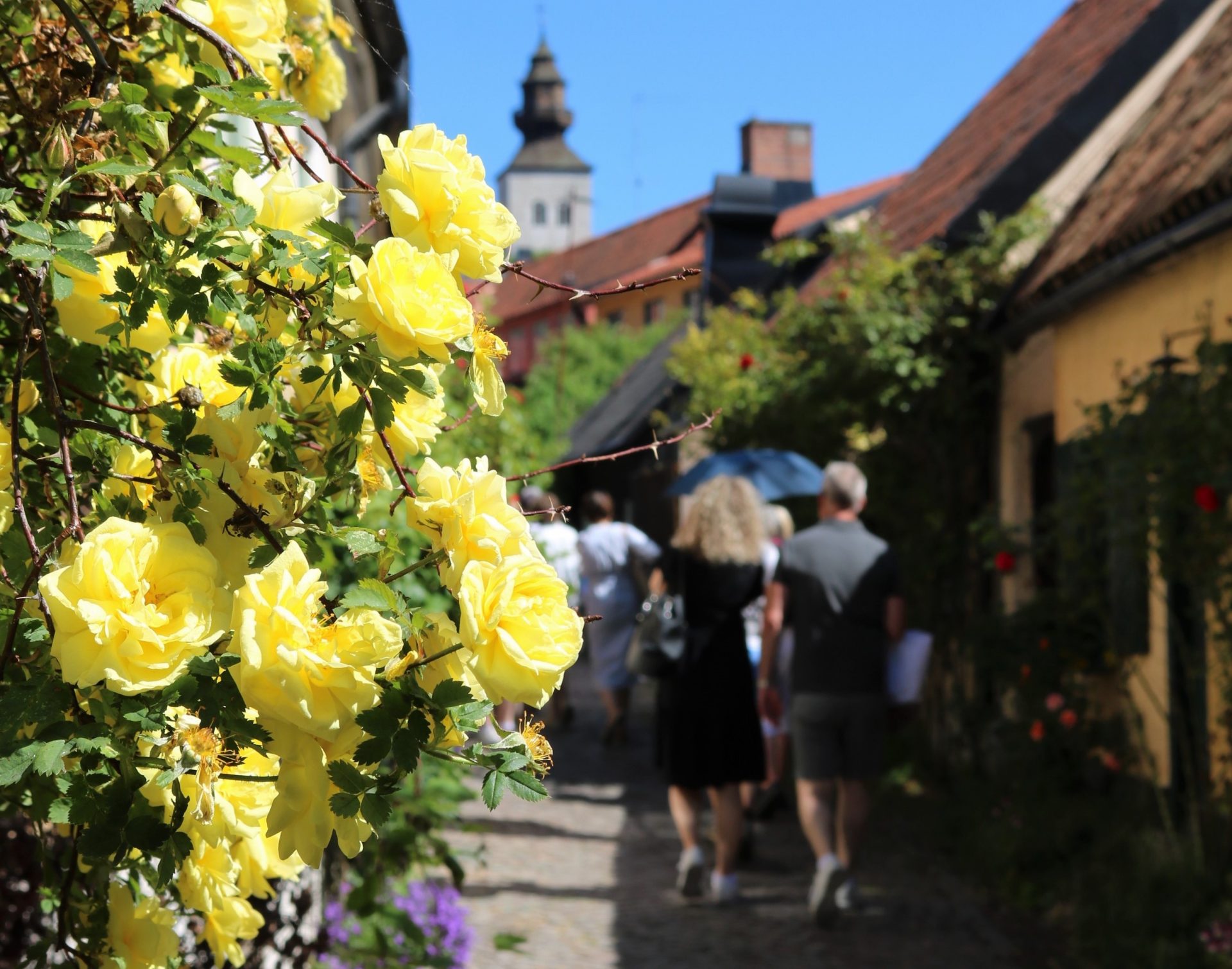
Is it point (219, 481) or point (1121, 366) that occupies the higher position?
point (1121, 366)

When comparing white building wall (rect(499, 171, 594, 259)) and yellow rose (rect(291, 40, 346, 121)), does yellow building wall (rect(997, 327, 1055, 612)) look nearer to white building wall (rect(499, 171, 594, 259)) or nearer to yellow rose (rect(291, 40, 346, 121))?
yellow rose (rect(291, 40, 346, 121))

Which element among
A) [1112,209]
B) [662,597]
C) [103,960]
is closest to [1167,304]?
[1112,209]

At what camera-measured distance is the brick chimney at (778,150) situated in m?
27.6

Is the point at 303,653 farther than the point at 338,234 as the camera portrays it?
No

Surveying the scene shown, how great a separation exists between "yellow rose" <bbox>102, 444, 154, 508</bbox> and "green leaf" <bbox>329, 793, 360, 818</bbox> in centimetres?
35

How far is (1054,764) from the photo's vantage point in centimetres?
763

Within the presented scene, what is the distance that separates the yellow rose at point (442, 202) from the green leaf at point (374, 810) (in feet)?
1.54

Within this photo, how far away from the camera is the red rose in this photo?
217 inches

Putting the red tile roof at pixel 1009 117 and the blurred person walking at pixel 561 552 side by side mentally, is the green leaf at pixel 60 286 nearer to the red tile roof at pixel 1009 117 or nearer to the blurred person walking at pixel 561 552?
the blurred person walking at pixel 561 552

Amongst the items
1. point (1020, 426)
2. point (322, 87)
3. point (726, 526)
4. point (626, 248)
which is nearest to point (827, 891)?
point (726, 526)

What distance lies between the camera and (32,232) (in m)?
1.31

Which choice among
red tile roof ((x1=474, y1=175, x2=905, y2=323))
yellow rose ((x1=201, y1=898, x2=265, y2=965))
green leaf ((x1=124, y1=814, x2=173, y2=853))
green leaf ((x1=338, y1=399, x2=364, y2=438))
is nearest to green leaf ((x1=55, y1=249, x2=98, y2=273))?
green leaf ((x1=338, y1=399, x2=364, y2=438))

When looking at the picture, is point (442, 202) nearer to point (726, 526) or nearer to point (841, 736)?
point (841, 736)

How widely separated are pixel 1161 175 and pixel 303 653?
7259 mm
